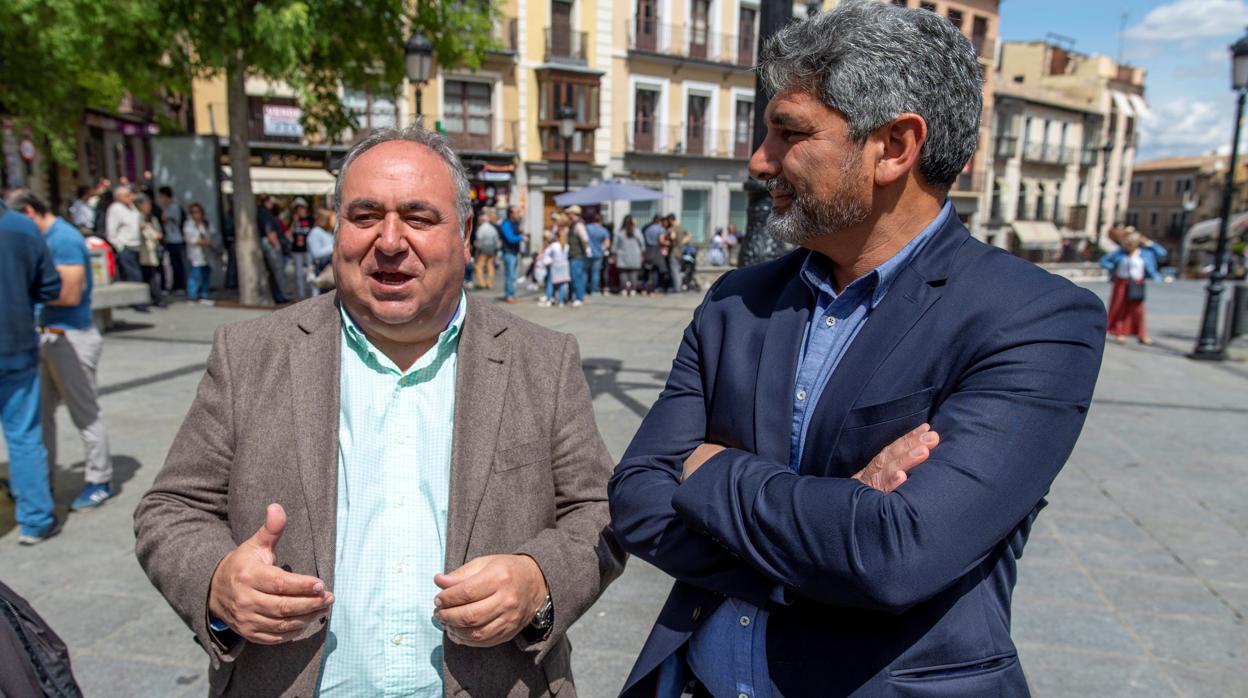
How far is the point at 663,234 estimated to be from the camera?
16.8 m

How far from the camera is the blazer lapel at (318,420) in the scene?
1.59m

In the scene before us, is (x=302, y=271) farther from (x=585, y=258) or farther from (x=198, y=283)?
(x=585, y=258)

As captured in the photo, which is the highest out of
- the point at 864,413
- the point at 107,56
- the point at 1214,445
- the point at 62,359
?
the point at 107,56

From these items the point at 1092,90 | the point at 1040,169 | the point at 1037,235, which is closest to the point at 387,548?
the point at 1037,235

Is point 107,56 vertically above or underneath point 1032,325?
above

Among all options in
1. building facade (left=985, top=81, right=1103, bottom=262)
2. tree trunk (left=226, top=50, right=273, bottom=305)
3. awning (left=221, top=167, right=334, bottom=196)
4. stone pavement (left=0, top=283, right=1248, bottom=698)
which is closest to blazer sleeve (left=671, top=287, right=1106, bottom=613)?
stone pavement (left=0, top=283, right=1248, bottom=698)

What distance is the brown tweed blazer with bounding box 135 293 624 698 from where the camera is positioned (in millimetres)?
1579

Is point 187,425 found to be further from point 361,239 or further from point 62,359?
point 62,359

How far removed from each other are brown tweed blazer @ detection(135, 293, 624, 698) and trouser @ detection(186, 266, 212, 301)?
1323 centimetres

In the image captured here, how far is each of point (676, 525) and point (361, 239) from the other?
2.81 feet

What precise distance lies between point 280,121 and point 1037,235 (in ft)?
129

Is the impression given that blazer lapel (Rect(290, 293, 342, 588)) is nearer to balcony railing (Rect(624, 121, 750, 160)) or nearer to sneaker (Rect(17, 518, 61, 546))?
sneaker (Rect(17, 518, 61, 546))

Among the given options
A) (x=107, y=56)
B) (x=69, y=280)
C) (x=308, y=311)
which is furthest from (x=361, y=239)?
(x=107, y=56)

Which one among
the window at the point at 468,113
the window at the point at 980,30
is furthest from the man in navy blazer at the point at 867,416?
the window at the point at 980,30
